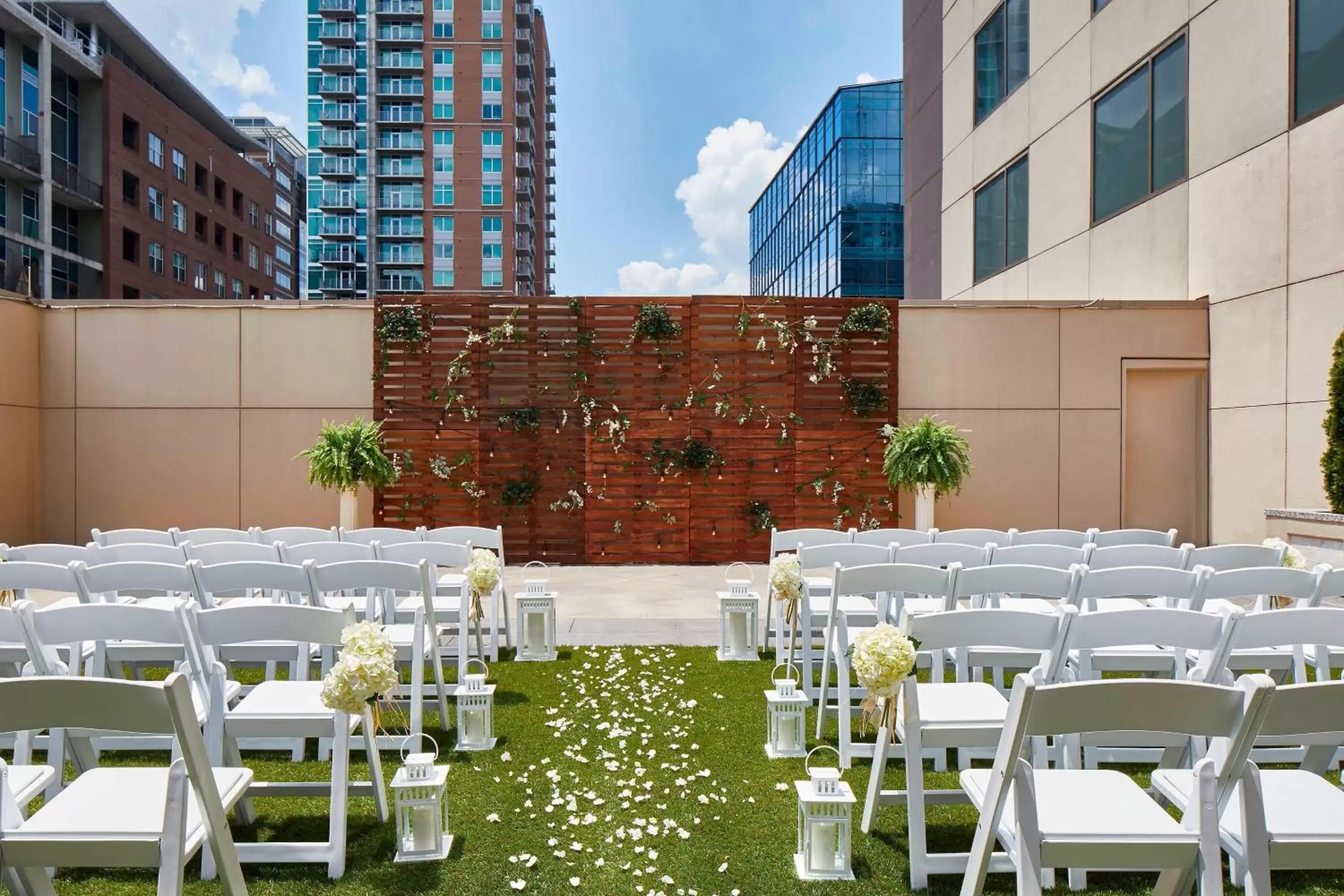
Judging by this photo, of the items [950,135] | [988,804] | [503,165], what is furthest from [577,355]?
[503,165]

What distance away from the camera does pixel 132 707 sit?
1860mm

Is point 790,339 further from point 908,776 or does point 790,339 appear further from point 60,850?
point 60,850

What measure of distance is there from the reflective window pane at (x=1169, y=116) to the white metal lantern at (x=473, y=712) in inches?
404

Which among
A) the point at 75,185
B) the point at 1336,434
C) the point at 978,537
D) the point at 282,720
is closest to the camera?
the point at 282,720

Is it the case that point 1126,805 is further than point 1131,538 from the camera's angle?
No

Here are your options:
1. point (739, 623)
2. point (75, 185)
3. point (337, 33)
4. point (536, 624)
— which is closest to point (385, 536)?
point (536, 624)

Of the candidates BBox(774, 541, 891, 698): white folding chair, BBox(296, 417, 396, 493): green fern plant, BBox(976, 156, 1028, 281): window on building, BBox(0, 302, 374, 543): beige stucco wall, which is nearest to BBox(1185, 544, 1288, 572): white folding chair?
BBox(774, 541, 891, 698): white folding chair

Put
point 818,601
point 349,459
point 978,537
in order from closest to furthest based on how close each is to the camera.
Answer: point 818,601 → point 978,537 → point 349,459

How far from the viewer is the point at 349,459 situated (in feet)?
30.1

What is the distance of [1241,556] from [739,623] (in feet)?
Result: 10.0

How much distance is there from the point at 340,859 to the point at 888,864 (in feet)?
6.04

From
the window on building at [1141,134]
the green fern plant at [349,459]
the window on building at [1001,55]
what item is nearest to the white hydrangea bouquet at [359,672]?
the green fern plant at [349,459]

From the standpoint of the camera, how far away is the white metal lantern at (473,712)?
12.1 feet

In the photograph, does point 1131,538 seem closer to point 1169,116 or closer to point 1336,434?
point 1336,434
